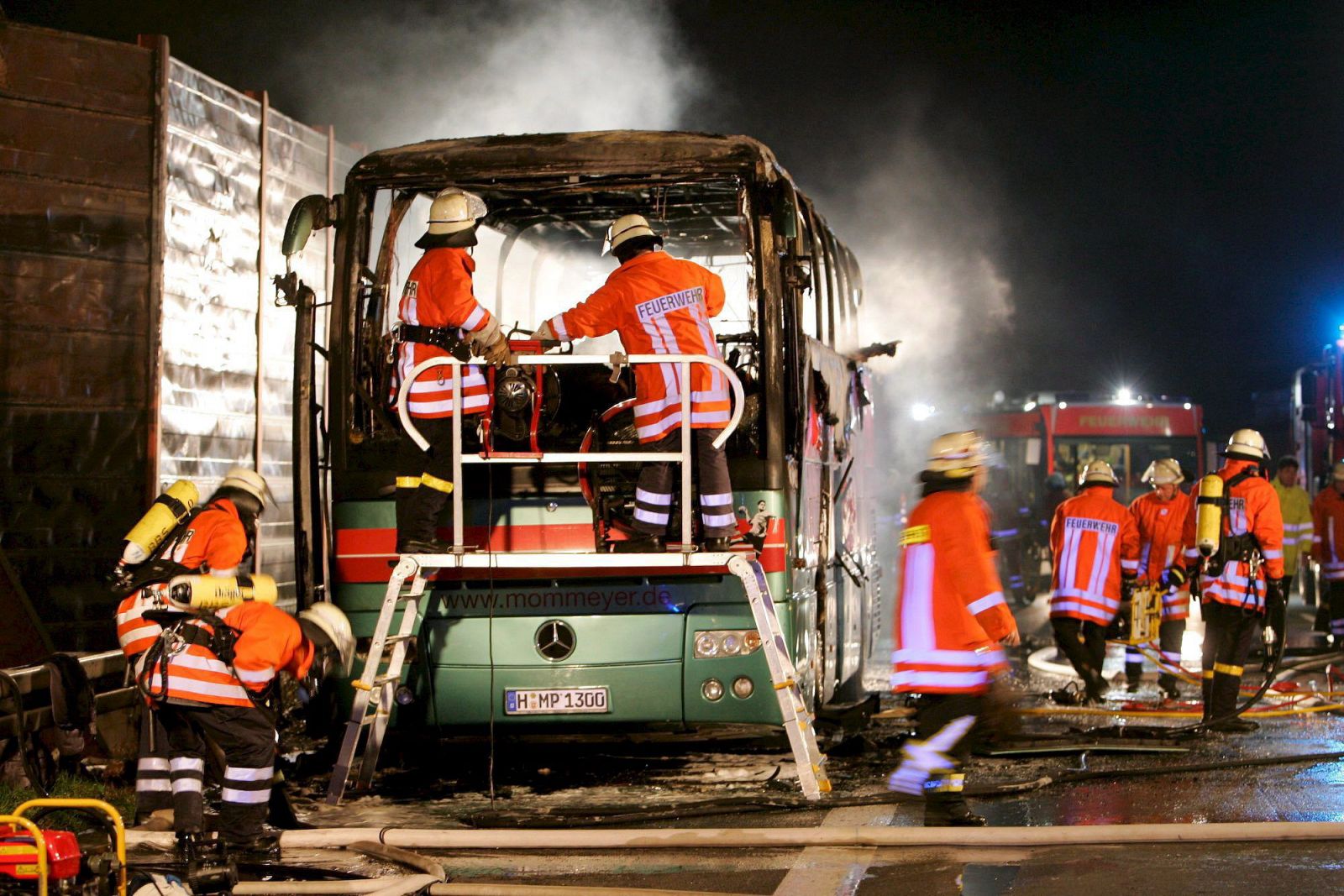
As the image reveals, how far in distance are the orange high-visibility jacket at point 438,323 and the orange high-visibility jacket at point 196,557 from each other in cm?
119

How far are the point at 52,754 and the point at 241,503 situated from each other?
7.19 ft

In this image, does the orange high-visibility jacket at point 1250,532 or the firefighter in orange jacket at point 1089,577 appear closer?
the orange high-visibility jacket at point 1250,532

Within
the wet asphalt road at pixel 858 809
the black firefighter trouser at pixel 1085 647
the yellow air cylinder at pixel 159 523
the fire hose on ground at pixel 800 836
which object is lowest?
the wet asphalt road at pixel 858 809

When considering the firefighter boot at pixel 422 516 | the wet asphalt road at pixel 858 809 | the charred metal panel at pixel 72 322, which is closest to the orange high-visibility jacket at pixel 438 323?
the firefighter boot at pixel 422 516

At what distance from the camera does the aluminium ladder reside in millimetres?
6609

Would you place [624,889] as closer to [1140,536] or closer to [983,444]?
[983,444]

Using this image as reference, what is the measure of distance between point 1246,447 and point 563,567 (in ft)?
15.6

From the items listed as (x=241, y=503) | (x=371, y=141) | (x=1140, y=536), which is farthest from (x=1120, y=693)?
(x=371, y=141)

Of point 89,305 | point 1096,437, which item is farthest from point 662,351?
point 1096,437

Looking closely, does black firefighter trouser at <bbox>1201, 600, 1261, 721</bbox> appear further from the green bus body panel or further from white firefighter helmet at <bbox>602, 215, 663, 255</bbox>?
white firefighter helmet at <bbox>602, 215, 663, 255</bbox>

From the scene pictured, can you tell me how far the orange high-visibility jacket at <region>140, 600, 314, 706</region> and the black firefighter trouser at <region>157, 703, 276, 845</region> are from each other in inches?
2.9

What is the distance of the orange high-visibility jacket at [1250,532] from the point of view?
8.77 m

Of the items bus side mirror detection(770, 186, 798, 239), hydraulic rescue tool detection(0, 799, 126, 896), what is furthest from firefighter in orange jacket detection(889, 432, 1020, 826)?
hydraulic rescue tool detection(0, 799, 126, 896)

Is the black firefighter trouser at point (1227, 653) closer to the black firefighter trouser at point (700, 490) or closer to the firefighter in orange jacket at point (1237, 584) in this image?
the firefighter in orange jacket at point (1237, 584)
